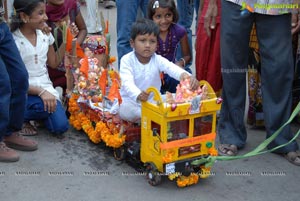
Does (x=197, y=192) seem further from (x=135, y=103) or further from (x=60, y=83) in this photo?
(x=60, y=83)

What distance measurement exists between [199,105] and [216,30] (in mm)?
1249

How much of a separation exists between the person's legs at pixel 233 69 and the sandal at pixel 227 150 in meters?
0.03

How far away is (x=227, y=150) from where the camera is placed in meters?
3.74

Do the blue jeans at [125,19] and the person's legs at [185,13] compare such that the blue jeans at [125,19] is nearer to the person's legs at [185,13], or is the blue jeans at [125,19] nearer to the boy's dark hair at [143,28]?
the person's legs at [185,13]

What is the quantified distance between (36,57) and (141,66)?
3.34 ft

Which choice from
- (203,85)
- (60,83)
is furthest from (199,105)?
(60,83)

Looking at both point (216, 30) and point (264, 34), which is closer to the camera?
point (264, 34)

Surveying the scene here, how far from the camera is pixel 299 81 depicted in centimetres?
433

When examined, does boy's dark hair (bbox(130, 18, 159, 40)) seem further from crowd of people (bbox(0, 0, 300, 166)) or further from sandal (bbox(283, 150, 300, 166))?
sandal (bbox(283, 150, 300, 166))

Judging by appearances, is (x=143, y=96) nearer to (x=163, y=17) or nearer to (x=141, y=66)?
(x=141, y=66)

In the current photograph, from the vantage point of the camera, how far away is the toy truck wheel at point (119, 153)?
3.53 metres

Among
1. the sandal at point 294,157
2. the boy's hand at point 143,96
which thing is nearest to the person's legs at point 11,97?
the boy's hand at point 143,96

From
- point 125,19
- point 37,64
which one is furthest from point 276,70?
point 37,64

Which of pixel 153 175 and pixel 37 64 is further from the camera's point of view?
pixel 37 64
